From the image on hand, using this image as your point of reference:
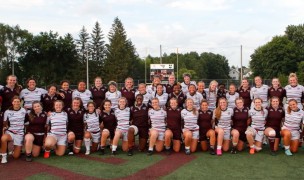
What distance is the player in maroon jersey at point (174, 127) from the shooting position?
251 inches

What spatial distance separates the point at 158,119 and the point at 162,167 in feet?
4.40

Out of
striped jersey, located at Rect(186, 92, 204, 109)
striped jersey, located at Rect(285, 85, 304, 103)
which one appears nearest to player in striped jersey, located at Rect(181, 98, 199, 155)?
striped jersey, located at Rect(186, 92, 204, 109)

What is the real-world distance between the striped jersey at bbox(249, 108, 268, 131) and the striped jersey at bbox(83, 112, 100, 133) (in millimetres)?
3003

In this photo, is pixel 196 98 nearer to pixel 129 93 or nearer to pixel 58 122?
pixel 129 93

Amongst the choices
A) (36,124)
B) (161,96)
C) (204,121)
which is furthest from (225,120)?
(36,124)

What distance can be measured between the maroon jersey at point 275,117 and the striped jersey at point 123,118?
8.94 feet

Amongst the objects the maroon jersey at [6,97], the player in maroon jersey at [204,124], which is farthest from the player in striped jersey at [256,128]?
the maroon jersey at [6,97]

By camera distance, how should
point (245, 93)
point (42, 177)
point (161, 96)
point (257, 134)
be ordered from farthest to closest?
1. point (245, 93)
2. point (161, 96)
3. point (257, 134)
4. point (42, 177)

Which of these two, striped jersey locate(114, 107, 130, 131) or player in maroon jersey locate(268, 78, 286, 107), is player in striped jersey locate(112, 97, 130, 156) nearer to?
striped jersey locate(114, 107, 130, 131)

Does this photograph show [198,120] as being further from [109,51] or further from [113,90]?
[109,51]

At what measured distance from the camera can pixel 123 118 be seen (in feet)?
21.6

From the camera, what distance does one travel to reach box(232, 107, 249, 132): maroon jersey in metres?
6.50

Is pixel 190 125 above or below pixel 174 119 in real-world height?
below

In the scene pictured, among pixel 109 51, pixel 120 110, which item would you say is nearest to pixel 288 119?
pixel 120 110
